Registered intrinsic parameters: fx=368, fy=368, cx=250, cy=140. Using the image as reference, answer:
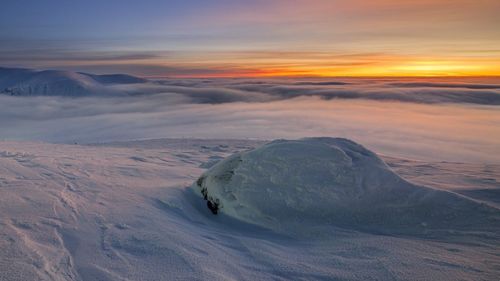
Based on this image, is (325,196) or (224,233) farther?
(325,196)

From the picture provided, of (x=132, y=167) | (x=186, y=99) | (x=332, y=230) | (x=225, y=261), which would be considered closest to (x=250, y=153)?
(x=332, y=230)

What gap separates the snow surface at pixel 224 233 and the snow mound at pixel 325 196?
25mm

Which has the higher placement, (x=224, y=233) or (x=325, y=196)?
(x=325, y=196)

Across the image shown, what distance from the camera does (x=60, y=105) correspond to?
172m

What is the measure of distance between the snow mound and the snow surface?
0.08 ft

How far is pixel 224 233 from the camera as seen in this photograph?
4699mm

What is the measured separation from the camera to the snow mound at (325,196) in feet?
16.6

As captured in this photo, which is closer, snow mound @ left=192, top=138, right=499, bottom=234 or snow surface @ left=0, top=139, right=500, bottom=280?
snow surface @ left=0, top=139, right=500, bottom=280

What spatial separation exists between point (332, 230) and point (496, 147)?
91.1 ft

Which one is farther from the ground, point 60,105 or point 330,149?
point 330,149

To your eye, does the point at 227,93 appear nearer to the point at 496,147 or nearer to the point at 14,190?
the point at 496,147

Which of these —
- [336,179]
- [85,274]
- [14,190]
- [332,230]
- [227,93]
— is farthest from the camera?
[227,93]

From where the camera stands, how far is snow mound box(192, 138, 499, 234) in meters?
5.05

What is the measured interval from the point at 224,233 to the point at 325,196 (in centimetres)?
168
